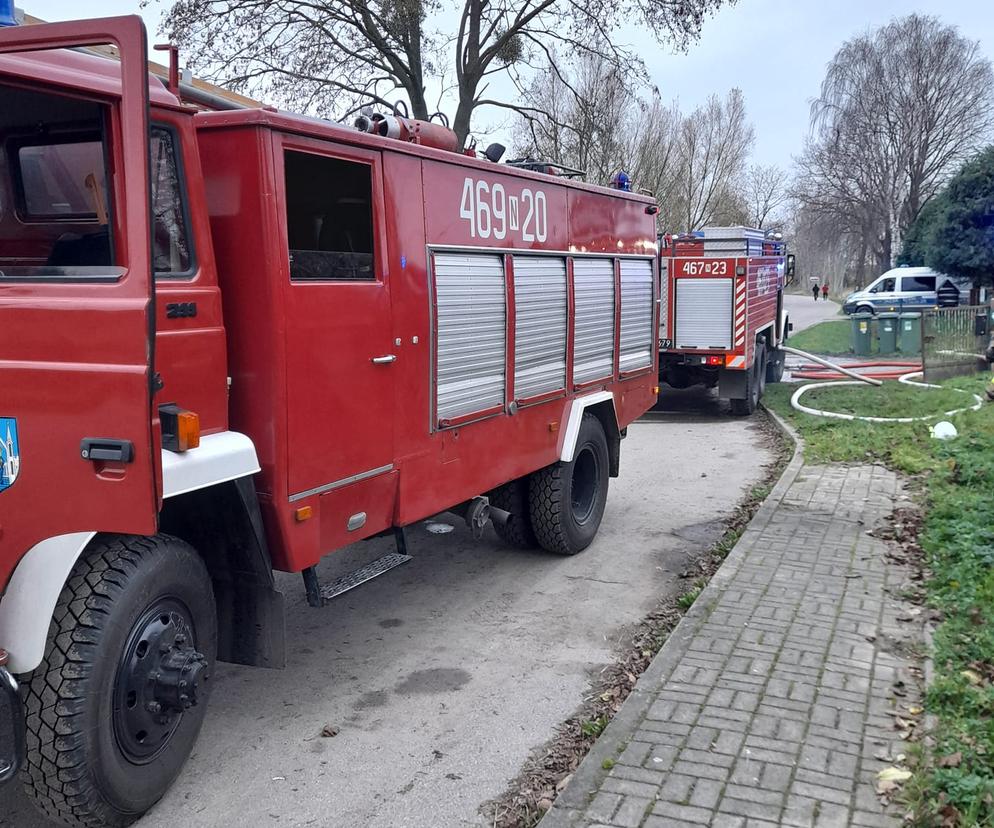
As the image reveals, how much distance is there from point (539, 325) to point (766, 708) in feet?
9.27

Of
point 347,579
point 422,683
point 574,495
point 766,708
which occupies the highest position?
point 347,579

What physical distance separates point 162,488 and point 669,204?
1115 inches

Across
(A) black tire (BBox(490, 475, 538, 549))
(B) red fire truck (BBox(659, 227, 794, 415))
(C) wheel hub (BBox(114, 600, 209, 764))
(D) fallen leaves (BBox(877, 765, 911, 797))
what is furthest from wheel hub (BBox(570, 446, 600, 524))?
(B) red fire truck (BBox(659, 227, 794, 415))

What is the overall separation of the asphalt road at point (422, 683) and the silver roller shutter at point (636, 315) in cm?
137

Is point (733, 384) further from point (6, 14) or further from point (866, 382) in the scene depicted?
point (6, 14)

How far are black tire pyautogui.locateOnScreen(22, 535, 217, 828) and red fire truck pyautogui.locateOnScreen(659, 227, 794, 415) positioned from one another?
32.9ft

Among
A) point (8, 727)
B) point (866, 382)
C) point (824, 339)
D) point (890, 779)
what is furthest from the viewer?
point (824, 339)

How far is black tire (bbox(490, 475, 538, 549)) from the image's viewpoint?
6812mm

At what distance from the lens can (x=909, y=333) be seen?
20578 mm

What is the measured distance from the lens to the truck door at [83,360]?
3.09 meters

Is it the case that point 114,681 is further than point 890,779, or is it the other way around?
point 890,779

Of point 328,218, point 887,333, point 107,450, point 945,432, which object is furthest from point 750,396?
point 107,450

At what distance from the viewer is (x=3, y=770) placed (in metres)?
2.98

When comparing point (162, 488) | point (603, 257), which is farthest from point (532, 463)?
point (162, 488)
